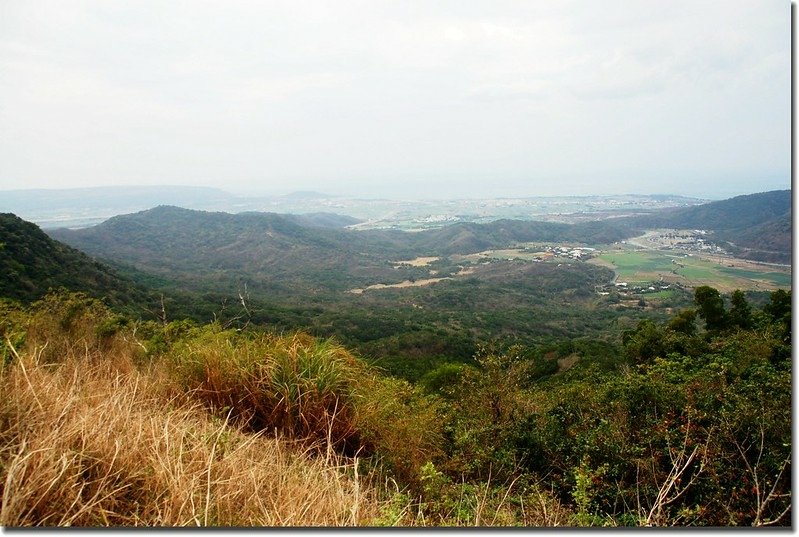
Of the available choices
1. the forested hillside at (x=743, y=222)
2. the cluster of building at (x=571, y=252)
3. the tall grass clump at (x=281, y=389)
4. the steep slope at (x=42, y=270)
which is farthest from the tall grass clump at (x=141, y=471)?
the cluster of building at (x=571, y=252)

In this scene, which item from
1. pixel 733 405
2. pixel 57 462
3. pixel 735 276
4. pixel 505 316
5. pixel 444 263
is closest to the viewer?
pixel 57 462

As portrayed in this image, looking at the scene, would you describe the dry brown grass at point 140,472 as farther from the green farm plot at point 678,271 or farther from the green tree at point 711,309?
the green farm plot at point 678,271

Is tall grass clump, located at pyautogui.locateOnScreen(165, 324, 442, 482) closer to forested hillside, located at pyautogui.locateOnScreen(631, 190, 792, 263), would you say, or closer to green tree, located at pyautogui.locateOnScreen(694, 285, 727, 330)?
green tree, located at pyautogui.locateOnScreen(694, 285, 727, 330)

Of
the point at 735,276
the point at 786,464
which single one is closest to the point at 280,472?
the point at 786,464

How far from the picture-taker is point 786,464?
2.95m

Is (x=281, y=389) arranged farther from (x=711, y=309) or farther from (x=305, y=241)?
(x=305, y=241)

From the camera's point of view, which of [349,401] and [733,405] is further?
[733,405]

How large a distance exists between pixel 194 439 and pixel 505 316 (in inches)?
1887

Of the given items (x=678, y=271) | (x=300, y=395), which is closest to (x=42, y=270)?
(x=300, y=395)

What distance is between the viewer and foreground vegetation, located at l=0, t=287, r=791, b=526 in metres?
1.82

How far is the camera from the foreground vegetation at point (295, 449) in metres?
1.82

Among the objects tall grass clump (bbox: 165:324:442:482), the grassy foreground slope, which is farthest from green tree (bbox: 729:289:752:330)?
tall grass clump (bbox: 165:324:442:482)

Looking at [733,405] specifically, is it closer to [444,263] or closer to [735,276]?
[735,276]

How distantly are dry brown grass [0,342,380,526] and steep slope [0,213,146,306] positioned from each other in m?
22.7
